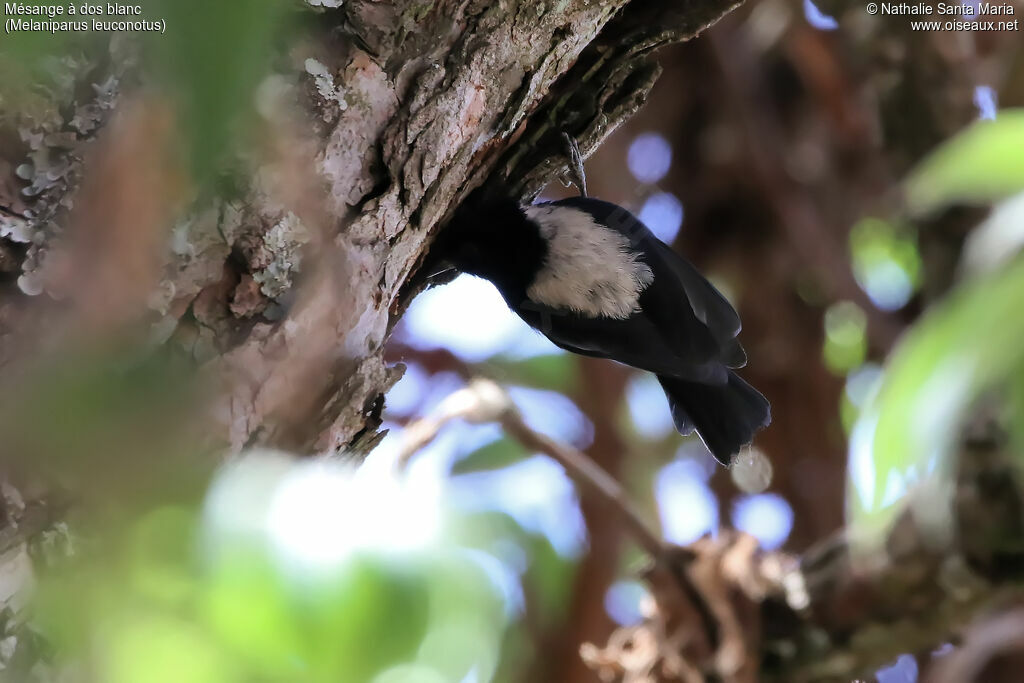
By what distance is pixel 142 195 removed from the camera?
31 cm

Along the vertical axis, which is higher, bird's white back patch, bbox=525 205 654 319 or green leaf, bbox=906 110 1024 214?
bird's white back patch, bbox=525 205 654 319

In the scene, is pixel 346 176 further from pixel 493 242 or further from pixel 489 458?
pixel 489 458

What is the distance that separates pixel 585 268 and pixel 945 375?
43.6 inches

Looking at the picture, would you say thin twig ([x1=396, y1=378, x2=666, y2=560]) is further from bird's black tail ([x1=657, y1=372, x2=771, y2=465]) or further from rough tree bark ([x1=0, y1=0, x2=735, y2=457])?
rough tree bark ([x1=0, y1=0, x2=735, y2=457])

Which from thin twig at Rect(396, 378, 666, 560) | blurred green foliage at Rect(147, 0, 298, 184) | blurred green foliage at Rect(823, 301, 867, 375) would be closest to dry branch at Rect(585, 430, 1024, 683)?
thin twig at Rect(396, 378, 666, 560)

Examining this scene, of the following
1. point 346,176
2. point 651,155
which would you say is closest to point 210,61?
point 346,176

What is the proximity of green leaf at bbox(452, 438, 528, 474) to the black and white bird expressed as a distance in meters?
0.46

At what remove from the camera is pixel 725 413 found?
5.41ft

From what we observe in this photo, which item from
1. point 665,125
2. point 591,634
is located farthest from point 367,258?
point 665,125

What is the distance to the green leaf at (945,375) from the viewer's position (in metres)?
0.52

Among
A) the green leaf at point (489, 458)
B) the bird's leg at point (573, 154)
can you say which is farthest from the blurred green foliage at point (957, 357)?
the green leaf at point (489, 458)

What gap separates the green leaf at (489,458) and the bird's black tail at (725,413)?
1.67 feet

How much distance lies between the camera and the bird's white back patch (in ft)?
5.32

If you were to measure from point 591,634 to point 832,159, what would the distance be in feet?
5.33
